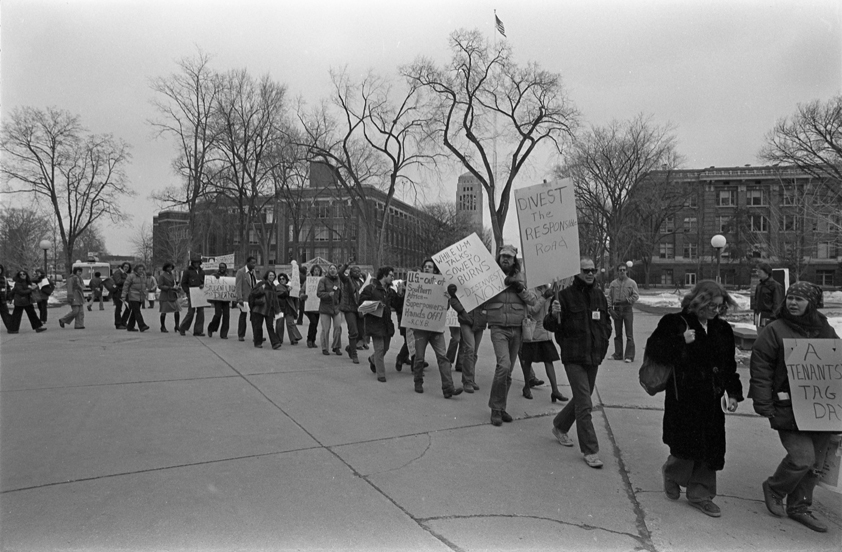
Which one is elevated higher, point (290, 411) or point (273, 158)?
point (273, 158)

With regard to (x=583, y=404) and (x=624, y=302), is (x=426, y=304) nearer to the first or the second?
(x=583, y=404)

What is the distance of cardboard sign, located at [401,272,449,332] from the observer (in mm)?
7785

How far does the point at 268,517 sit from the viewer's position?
3.69 metres

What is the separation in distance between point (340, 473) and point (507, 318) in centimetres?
259

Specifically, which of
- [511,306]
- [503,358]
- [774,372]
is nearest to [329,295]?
[511,306]

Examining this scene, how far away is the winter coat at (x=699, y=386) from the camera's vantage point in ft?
13.0

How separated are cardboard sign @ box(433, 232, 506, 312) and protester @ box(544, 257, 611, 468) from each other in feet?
6.68

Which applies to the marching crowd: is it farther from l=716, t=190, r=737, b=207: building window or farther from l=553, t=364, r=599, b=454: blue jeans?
l=716, t=190, r=737, b=207: building window

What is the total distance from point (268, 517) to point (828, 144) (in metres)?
31.2

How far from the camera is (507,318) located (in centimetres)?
627

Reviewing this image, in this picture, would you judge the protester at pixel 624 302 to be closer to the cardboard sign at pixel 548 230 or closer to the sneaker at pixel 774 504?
the cardboard sign at pixel 548 230

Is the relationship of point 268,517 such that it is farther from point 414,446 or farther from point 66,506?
point 414,446

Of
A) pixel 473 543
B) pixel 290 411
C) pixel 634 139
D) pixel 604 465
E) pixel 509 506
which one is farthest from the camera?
pixel 634 139

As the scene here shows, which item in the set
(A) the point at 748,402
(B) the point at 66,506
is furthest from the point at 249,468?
(A) the point at 748,402
